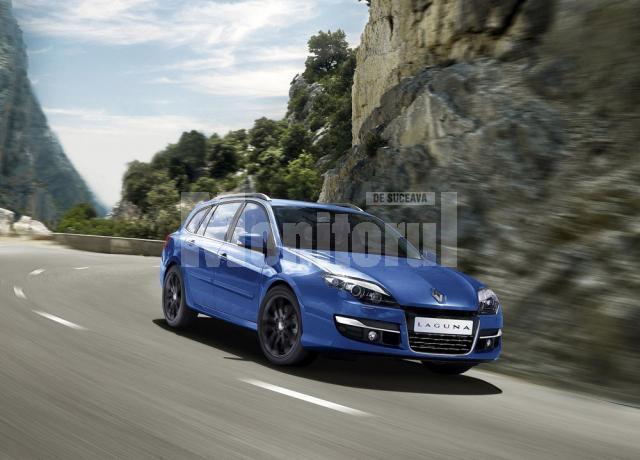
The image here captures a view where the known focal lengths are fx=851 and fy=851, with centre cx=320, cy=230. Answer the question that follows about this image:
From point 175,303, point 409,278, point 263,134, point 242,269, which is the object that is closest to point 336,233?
point 242,269

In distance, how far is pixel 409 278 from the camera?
7234mm

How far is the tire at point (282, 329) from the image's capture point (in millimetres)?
7188

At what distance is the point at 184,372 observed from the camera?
6875 millimetres

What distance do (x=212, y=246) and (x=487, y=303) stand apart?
3110 millimetres

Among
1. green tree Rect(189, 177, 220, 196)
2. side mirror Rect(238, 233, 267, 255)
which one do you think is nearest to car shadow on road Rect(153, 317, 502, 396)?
side mirror Rect(238, 233, 267, 255)

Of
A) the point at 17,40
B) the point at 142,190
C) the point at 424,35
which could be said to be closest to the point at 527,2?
the point at 424,35

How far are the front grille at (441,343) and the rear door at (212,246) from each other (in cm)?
258

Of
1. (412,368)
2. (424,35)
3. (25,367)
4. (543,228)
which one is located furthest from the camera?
(424,35)

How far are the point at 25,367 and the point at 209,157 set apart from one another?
9817 cm

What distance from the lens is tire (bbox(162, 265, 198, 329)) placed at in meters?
9.62

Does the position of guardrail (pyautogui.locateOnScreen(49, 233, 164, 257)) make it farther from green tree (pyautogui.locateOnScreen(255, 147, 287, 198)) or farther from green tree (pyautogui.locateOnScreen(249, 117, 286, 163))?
green tree (pyautogui.locateOnScreen(249, 117, 286, 163))

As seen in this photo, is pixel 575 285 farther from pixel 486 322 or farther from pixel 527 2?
pixel 527 2

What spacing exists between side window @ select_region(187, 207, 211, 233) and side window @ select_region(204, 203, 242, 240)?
387 mm

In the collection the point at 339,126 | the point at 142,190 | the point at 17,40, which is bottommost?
the point at 142,190
